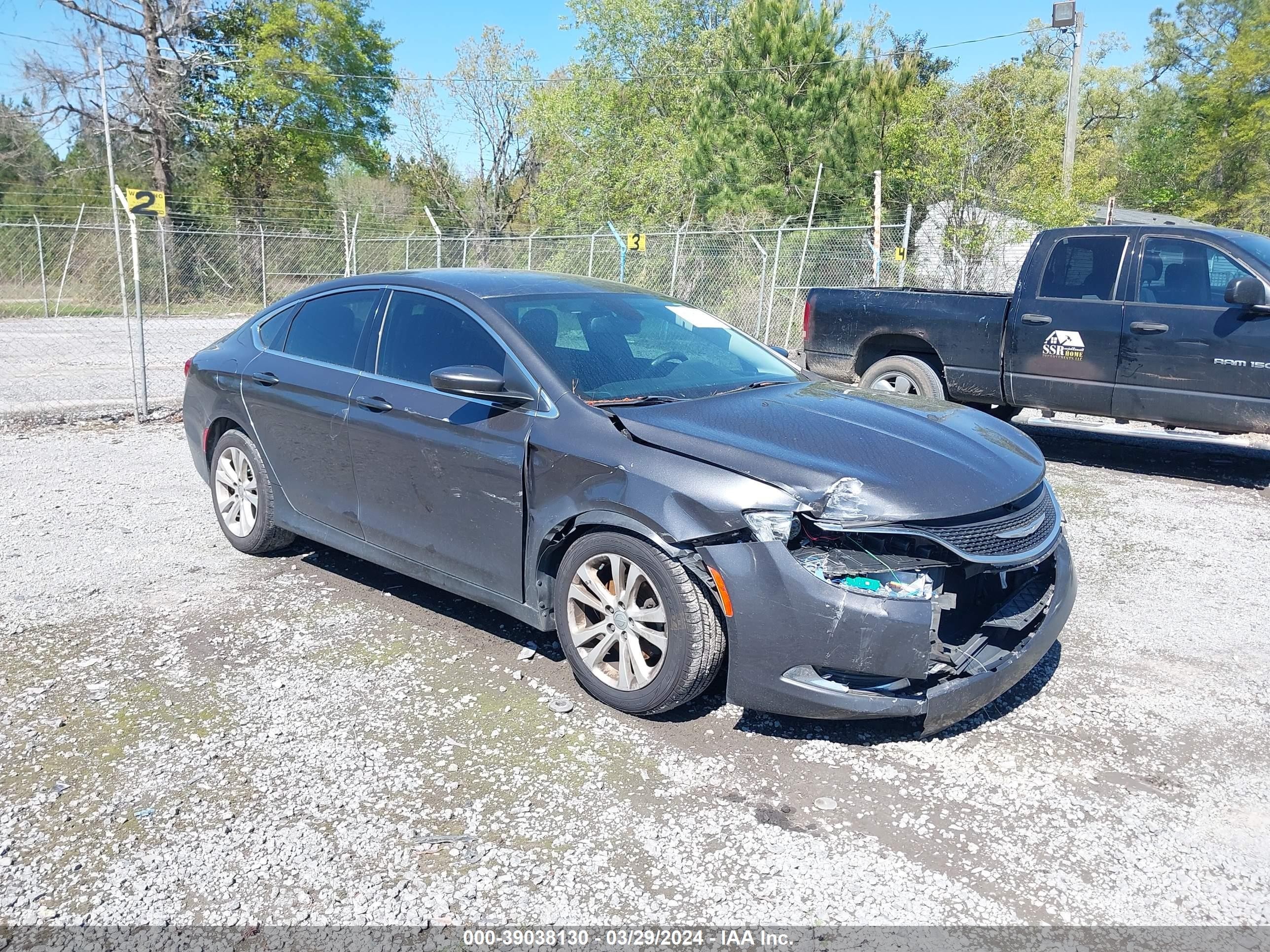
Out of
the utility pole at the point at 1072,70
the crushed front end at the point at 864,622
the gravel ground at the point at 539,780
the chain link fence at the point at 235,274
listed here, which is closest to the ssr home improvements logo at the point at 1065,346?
the gravel ground at the point at 539,780

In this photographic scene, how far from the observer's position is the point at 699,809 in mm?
2996

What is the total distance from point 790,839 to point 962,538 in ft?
3.78

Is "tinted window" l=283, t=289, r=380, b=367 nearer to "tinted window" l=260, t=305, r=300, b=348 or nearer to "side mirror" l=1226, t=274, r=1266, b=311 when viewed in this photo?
"tinted window" l=260, t=305, r=300, b=348

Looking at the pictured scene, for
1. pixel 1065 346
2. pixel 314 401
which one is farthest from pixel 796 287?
pixel 314 401

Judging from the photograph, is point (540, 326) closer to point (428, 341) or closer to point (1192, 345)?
point (428, 341)

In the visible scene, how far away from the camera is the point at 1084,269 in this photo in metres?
7.79

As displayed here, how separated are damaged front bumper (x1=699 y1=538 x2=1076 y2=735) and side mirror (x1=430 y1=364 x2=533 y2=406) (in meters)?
1.13

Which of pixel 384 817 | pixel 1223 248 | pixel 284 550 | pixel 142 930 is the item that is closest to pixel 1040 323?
pixel 1223 248

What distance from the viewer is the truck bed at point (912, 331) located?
8.16 metres

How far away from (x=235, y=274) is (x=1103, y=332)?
23456 millimetres

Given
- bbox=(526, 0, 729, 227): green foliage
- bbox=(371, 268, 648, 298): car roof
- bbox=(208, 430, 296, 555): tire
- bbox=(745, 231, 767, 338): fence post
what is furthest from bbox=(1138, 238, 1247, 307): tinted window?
bbox=(526, 0, 729, 227): green foliage

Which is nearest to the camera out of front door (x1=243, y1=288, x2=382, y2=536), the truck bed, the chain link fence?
front door (x1=243, y1=288, x2=382, y2=536)

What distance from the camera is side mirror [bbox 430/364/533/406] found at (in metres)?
3.75

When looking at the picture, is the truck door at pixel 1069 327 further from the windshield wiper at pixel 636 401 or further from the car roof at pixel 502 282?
the windshield wiper at pixel 636 401
